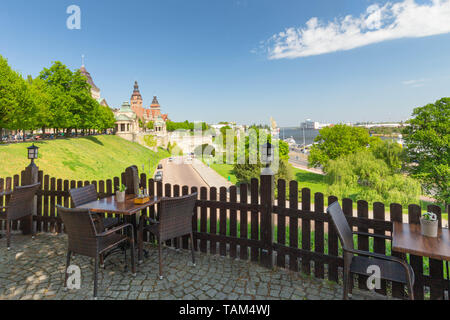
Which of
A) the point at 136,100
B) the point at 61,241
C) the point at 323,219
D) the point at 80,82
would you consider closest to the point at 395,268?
the point at 323,219

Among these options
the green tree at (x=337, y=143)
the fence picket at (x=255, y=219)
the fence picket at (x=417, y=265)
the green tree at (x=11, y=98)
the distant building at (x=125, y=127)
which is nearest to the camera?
the fence picket at (x=417, y=265)

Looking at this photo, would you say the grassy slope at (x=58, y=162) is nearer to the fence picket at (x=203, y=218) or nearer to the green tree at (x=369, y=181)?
the fence picket at (x=203, y=218)

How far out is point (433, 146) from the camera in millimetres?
24094

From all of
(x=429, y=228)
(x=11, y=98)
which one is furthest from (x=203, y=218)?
(x=11, y=98)

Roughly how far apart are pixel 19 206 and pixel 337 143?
3808cm

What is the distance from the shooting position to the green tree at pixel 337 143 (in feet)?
116

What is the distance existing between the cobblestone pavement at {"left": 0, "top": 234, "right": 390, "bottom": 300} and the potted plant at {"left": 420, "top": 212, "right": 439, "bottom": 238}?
1206mm

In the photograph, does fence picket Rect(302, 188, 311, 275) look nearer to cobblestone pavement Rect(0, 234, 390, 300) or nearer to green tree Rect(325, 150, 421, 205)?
cobblestone pavement Rect(0, 234, 390, 300)

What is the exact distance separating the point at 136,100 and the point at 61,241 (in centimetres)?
12571

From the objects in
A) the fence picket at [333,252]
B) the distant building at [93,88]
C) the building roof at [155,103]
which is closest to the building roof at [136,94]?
the building roof at [155,103]

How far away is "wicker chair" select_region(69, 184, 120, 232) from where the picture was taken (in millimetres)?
4453

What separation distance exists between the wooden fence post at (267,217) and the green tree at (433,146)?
27116 mm
